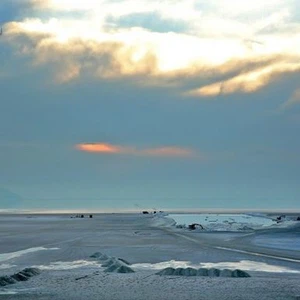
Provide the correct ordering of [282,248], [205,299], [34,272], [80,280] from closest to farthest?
1. [205,299]
2. [80,280]
3. [34,272]
4. [282,248]

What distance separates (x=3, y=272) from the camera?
33750mm

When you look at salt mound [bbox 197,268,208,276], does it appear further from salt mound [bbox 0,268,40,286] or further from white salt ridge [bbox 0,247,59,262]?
white salt ridge [bbox 0,247,59,262]

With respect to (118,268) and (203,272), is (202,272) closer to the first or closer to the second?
(203,272)

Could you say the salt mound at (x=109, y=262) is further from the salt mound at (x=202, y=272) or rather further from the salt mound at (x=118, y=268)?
the salt mound at (x=202, y=272)

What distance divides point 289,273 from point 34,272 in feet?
47.8

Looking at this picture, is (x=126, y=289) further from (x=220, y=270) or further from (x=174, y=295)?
(x=220, y=270)

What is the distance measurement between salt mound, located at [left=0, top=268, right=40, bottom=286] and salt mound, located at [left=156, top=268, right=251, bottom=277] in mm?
7135

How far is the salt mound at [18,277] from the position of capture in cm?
2919

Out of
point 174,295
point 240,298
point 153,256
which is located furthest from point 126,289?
point 153,256

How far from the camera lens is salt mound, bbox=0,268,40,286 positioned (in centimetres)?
2919

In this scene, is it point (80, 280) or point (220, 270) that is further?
point (220, 270)

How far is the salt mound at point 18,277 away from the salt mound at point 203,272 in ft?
23.4

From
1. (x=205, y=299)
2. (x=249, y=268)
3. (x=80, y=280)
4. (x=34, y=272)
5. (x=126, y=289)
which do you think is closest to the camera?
(x=205, y=299)

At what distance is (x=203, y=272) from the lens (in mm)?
32938
